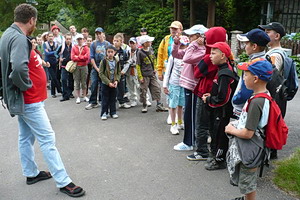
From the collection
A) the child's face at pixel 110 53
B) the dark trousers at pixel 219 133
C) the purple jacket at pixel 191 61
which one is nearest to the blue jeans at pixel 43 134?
the dark trousers at pixel 219 133

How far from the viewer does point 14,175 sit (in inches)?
170

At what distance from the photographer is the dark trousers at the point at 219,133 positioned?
4.21m

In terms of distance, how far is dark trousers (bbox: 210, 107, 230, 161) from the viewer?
4207 millimetres

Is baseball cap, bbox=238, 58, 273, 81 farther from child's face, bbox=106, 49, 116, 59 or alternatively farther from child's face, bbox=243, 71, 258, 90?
child's face, bbox=106, 49, 116, 59

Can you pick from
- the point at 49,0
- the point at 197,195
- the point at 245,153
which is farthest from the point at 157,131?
the point at 49,0

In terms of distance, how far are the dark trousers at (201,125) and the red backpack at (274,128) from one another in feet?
4.69

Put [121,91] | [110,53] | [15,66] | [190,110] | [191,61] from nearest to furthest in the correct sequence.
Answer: [15,66] < [191,61] < [190,110] < [110,53] < [121,91]

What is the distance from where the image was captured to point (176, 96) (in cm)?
564

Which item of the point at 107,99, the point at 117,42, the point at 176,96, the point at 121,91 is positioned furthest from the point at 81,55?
the point at 176,96

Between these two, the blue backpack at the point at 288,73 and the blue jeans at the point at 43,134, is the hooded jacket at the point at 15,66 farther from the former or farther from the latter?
the blue backpack at the point at 288,73

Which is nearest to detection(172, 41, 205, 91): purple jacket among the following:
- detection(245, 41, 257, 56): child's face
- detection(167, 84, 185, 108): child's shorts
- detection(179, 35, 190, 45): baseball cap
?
detection(179, 35, 190, 45): baseball cap

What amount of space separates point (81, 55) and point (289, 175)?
6.02m

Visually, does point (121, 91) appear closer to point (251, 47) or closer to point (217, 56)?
point (217, 56)

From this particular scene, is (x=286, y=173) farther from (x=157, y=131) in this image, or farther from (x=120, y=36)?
(x=120, y=36)
